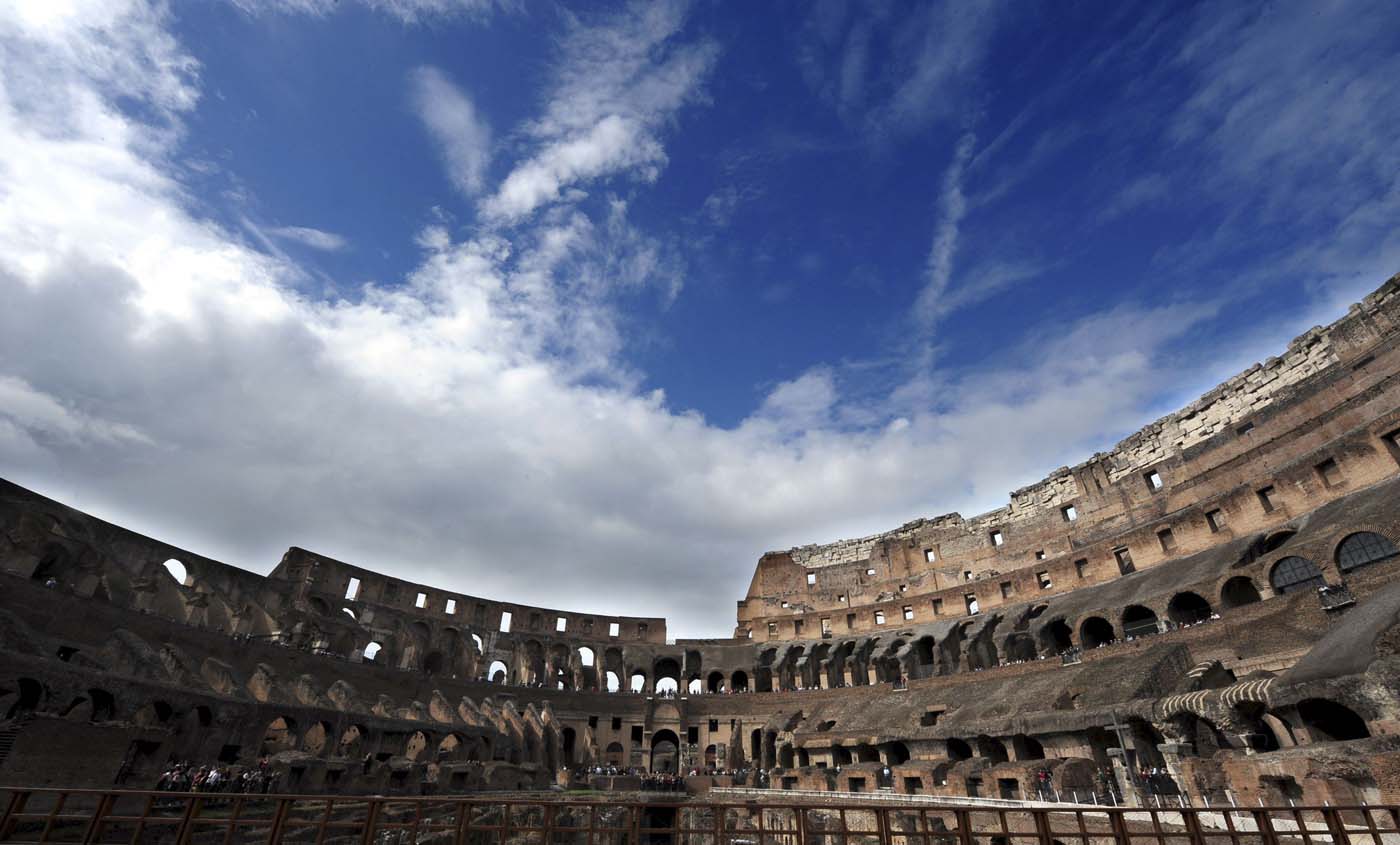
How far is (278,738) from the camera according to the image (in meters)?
26.0

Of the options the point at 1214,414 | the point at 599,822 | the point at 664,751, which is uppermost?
the point at 1214,414

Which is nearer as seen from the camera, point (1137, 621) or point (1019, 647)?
point (1137, 621)

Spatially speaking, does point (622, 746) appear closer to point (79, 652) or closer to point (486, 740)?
point (486, 740)

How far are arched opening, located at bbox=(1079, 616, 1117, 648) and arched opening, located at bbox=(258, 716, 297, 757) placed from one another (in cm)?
3400

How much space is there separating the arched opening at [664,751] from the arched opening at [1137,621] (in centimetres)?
2724

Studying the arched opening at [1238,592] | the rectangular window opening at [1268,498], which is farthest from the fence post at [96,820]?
the rectangular window opening at [1268,498]

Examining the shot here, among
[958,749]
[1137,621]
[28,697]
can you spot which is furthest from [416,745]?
[1137,621]

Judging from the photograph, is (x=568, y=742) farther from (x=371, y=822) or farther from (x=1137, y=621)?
(x=371, y=822)

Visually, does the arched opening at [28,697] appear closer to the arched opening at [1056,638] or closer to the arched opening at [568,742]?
the arched opening at [568,742]

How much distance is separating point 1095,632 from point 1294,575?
35.8 ft

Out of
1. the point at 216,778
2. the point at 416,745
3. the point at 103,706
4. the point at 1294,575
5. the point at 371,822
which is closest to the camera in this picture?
the point at 371,822

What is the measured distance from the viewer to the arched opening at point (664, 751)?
42625 mm

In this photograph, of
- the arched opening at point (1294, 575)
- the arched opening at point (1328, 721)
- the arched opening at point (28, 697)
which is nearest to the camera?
the arched opening at point (1328, 721)

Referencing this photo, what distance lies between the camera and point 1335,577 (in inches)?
812
